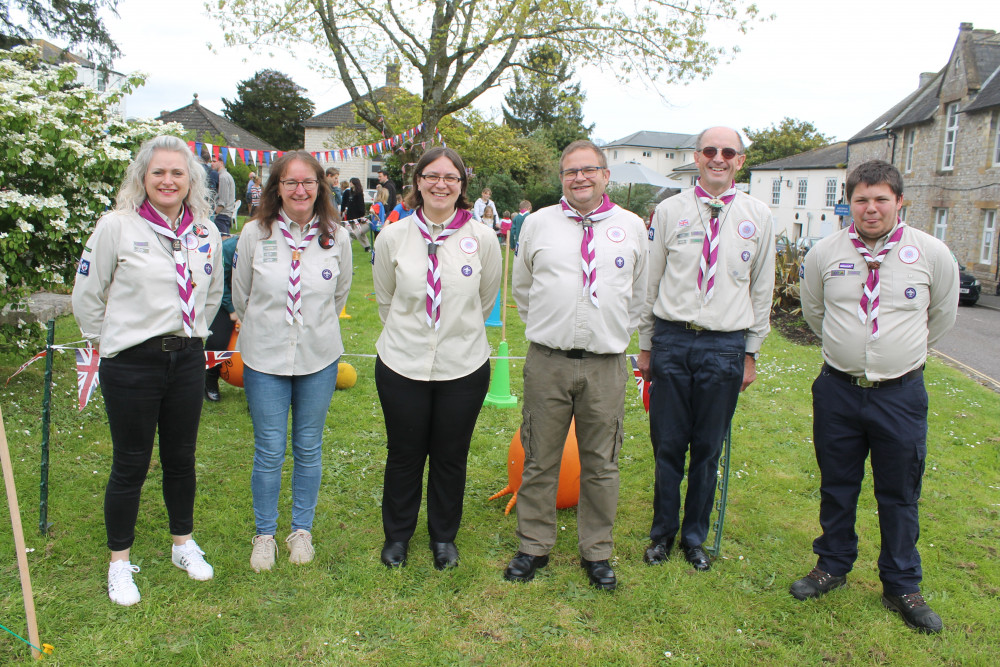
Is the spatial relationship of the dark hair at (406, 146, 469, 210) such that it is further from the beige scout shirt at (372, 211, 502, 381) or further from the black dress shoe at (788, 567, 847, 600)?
the black dress shoe at (788, 567, 847, 600)

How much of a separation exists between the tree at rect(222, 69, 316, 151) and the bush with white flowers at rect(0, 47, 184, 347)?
2143 inches

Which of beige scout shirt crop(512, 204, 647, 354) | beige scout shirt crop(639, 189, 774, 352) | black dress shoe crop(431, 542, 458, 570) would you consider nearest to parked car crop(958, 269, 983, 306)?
beige scout shirt crop(639, 189, 774, 352)

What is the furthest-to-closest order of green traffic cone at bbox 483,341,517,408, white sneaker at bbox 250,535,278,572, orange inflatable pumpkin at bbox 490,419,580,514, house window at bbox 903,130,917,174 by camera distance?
house window at bbox 903,130,917,174 → green traffic cone at bbox 483,341,517,408 → orange inflatable pumpkin at bbox 490,419,580,514 → white sneaker at bbox 250,535,278,572

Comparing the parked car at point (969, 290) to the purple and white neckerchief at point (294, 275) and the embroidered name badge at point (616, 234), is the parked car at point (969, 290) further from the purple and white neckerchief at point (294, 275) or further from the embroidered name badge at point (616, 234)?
the purple and white neckerchief at point (294, 275)

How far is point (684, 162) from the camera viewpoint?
81.9 metres

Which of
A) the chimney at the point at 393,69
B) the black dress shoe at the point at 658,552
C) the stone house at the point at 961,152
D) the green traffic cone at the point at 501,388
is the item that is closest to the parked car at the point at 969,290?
the stone house at the point at 961,152

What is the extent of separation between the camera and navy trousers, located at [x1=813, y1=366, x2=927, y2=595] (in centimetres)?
330

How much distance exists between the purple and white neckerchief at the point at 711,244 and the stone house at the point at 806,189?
36152 mm

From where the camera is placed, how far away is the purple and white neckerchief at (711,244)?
351cm

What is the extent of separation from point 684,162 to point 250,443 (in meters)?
82.8

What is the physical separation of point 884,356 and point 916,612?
4.17 feet

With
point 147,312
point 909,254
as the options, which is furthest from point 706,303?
point 147,312

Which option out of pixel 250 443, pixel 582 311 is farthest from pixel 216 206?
pixel 582 311

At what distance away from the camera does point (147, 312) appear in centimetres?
310
